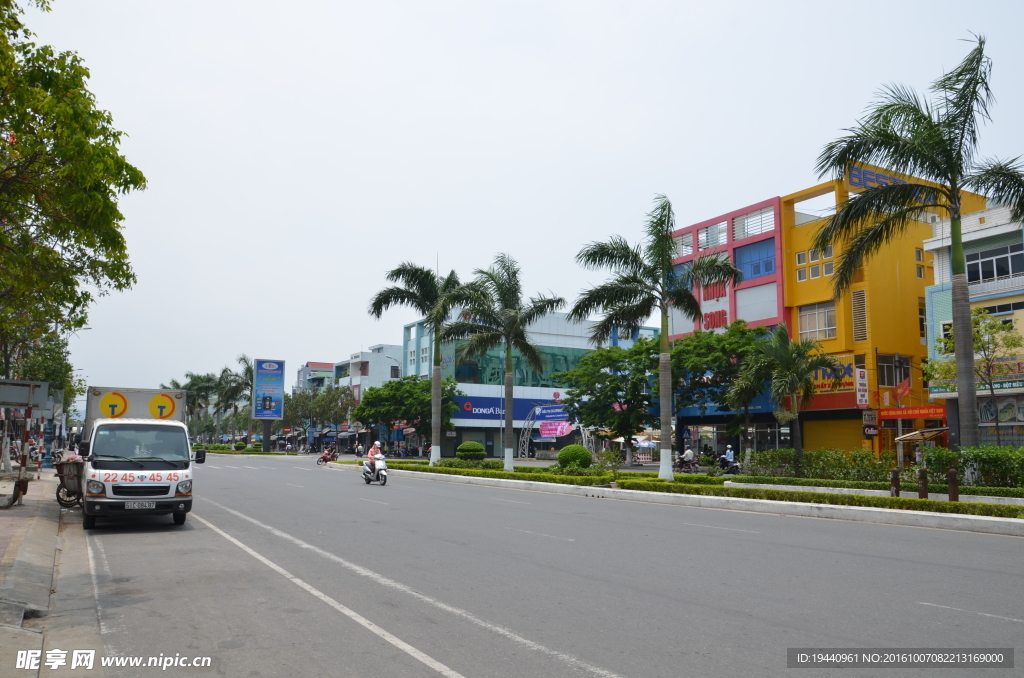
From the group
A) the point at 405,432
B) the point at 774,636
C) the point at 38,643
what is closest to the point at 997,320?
the point at 774,636

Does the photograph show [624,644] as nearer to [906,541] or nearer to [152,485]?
[906,541]

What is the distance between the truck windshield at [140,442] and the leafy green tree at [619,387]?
99.5 feet

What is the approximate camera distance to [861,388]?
36.6 m

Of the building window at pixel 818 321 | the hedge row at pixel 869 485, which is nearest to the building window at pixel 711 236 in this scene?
the building window at pixel 818 321

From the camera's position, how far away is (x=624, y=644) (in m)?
6.18

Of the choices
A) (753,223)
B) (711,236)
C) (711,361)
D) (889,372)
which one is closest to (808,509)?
(711,361)

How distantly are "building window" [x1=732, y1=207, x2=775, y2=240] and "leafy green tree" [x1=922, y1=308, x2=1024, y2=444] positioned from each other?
519 inches

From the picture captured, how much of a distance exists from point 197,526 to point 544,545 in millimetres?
6934

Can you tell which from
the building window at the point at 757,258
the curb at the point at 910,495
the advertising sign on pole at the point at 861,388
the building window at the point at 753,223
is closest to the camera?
the curb at the point at 910,495

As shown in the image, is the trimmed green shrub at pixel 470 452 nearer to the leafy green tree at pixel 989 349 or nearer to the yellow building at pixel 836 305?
the yellow building at pixel 836 305

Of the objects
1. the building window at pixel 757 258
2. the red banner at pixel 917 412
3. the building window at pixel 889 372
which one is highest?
the building window at pixel 757 258

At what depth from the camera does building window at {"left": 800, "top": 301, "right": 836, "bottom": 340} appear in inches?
1587

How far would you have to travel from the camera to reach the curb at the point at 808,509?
46.5ft

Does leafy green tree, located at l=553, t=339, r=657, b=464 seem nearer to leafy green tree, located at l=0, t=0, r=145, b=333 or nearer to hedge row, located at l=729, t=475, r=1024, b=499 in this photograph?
hedge row, located at l=729, t=475, r=1024, b=499
